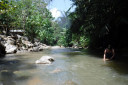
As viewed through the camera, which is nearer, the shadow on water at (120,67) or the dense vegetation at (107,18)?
the shadow on water at (120,67)

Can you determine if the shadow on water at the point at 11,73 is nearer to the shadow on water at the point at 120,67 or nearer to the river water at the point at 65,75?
the river water at the point at 65,75

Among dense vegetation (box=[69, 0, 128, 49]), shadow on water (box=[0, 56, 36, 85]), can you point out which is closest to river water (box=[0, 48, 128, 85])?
shadow on water (box=[0, 56, 36, 85])

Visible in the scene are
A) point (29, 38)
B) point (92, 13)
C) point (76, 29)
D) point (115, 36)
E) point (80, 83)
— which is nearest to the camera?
point (80, 83)

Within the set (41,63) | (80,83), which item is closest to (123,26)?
(41,63)

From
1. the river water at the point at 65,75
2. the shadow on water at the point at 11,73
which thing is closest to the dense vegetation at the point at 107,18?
the river water at the point at 65,75

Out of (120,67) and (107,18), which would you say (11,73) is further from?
(107,18)

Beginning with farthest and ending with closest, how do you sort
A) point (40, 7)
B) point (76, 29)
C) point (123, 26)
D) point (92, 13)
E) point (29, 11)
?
point (40, 7)
point (29, 11)
point (76, 29)
point (92, 13)
point (123, 26)

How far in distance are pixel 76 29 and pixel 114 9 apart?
539 cm

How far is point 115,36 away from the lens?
10.0 meters

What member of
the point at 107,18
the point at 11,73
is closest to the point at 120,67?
the point at 11,73

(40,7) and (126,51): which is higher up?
(40,7)

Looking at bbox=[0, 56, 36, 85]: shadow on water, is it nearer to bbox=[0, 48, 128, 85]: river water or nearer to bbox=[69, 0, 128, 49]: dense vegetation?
bbox=[0, 48, 128, 85]: river water

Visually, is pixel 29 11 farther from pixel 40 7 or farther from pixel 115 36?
pixel 115 36

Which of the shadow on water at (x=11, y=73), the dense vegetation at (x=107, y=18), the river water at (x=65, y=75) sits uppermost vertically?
the dense vegetation at (x=107, y=18)
